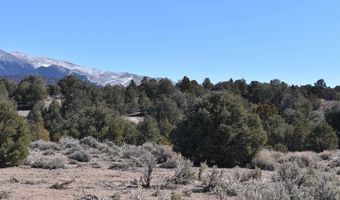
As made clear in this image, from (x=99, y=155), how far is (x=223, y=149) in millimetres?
5408

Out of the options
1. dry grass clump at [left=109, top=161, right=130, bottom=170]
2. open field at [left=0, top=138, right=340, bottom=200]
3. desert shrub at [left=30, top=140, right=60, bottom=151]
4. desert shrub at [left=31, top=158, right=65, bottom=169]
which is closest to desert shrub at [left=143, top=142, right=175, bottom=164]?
open field at [left=0, top=138, right=340, bottom=200]

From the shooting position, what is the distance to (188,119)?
21016 millimetres

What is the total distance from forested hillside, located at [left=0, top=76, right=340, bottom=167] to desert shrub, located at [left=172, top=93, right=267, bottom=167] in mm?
38

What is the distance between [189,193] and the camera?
12094mm

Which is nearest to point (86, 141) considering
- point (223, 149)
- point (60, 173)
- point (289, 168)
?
point (223, 149)

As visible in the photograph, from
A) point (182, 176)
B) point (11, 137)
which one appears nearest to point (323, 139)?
point (11, 137)

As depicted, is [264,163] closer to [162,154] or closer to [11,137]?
[162,154]

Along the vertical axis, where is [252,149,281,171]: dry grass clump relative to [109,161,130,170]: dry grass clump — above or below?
above

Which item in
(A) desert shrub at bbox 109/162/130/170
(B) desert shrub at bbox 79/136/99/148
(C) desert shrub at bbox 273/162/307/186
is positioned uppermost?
(C) desert shrub at bbox 273/162/307/186

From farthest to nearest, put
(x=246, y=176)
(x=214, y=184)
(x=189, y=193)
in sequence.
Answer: (x=246, y=176), (x=214, y=184), (x=189, y=193)

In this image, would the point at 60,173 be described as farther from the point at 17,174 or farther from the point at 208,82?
the point at 208,82

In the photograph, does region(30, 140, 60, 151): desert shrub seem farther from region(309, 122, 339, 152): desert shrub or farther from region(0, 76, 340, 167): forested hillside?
region(309, 122, 339, 152): desert shrub

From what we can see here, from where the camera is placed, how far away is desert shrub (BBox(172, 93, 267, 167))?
19.8 m

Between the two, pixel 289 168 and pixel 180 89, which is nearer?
pixel 289 168
